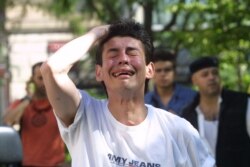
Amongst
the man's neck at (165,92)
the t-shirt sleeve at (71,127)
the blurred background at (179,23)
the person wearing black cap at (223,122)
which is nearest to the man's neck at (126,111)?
the t-shirt sleeve at (71,127)

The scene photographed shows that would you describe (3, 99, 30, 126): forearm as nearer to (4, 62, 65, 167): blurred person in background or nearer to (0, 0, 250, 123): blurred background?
(4, 62, 65, 167): blurred person in background


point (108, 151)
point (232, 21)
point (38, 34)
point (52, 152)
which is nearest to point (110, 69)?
point (108, 151)

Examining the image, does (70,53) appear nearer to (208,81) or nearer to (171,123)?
(171,123)

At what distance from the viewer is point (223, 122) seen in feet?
19.3

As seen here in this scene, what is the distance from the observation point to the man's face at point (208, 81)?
609 centimetres

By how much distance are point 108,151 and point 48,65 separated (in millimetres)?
429

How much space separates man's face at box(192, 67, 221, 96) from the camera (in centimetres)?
609

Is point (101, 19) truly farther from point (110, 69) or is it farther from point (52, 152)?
point (110, 69)

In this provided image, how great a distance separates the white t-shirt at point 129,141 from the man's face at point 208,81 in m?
2.74

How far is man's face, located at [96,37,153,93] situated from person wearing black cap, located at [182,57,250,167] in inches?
98.3

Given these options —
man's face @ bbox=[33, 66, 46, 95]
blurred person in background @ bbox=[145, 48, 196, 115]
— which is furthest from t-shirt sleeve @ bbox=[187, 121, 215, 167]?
man's face @ bbox=[33, 66, 46, 95]

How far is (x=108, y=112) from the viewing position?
3.30 meters

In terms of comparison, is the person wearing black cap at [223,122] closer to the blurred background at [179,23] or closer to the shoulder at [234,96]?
the shoulder at [234,96]

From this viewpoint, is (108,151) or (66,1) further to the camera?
(66,1)
